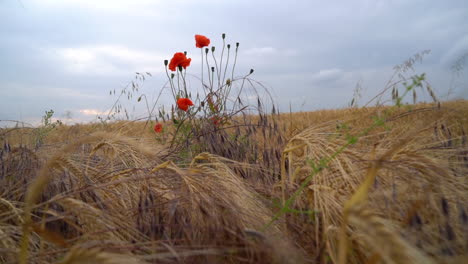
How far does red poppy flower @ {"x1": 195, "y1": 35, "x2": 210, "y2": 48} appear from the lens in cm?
208

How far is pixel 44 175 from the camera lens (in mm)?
455

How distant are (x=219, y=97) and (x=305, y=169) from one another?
110 centimetres

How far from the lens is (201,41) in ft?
6.84

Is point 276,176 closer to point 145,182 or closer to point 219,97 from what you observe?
point 145,182

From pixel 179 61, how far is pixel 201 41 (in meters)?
0.22

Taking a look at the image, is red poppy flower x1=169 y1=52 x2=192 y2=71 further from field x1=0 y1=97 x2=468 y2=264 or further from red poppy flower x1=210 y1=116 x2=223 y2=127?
field x1=0 y1=97 x2=468 y2=264

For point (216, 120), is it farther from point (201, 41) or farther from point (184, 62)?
point (201, 41)

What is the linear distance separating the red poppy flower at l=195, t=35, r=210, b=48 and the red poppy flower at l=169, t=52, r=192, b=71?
0.16 m

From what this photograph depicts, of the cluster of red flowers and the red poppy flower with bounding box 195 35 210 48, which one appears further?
the red poppy flower with bounding box 195 35 210 48

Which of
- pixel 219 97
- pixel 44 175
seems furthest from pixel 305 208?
pixel 219 97

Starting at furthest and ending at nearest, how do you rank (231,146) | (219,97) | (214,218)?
(219,97)
(231,146)
(214,218)

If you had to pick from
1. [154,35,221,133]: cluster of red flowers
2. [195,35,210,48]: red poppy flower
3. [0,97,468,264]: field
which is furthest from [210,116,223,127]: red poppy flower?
[0,97,468,264]: field

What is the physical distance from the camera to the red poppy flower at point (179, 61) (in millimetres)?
1967

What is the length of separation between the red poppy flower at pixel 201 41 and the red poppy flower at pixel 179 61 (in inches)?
6.3
